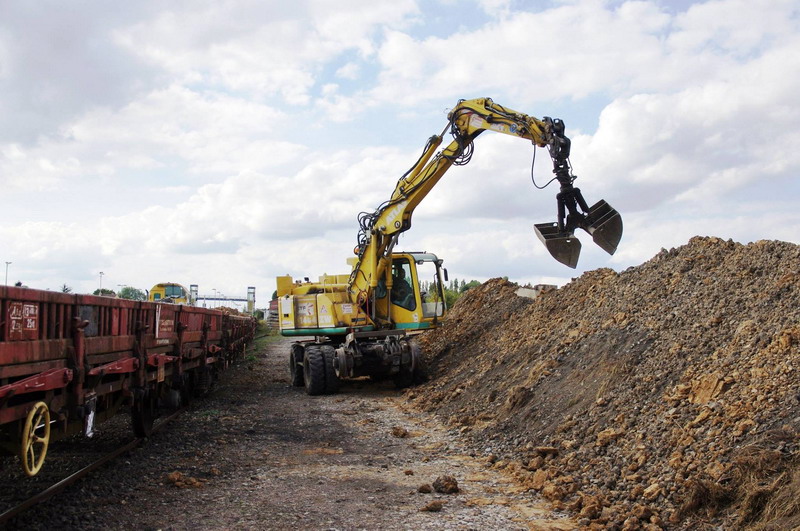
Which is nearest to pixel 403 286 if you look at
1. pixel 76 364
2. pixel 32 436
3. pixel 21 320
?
pixel 76 364

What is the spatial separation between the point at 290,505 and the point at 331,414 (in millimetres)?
5820

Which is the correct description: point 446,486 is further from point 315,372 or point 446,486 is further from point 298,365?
point 298,365

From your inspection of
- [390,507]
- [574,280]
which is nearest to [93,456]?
[390,507]

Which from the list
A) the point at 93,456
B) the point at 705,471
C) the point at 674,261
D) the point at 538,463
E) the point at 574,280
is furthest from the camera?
the point at 574,280

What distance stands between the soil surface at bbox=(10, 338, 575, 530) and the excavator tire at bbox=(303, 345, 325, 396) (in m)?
2.91

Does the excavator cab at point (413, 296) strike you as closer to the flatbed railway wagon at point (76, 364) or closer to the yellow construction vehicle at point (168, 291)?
the flatbed railway wagon at point (76, 364)

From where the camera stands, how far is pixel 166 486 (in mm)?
7258

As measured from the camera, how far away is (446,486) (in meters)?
7.08

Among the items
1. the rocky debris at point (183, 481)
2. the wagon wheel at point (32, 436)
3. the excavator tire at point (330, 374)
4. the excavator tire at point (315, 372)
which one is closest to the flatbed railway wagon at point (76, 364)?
the wagon wheel at point (32, 436)

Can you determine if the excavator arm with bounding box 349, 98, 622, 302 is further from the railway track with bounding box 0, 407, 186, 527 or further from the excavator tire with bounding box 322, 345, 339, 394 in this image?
the railway track with bounding box 0, 407, 186, 527

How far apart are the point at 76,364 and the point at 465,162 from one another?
1001cm

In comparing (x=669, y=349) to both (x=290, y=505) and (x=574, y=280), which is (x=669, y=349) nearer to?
(x=290, y=505)

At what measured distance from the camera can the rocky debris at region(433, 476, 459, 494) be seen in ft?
23.2

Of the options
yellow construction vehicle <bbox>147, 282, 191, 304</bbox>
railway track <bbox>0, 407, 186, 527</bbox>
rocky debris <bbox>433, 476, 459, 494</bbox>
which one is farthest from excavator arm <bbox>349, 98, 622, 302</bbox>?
yellow construction vehicle <bbox>147, 282, 191, 304</bbox>
